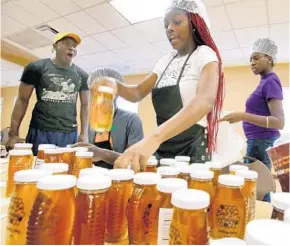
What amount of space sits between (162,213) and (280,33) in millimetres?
3533

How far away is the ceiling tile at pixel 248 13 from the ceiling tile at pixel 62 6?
5.79ft

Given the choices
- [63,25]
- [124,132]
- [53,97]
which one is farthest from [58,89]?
[63,25]

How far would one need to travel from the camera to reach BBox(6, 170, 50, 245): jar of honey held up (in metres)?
0.37

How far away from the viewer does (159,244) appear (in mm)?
372

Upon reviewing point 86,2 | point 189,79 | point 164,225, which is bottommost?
point 164,225

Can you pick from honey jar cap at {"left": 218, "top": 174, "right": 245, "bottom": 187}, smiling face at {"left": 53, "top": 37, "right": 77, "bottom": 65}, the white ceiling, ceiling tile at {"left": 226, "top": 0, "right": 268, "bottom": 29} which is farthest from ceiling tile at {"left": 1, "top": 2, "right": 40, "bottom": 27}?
honey jar cap at {"left": 218, "top": 174, "right": 245, "bottom": 187}

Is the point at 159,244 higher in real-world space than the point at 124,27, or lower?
lower

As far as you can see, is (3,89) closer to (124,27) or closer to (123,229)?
(124,27)

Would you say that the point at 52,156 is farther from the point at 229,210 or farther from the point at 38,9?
the point at 38,9

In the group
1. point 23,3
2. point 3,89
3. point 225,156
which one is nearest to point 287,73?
point 225,156

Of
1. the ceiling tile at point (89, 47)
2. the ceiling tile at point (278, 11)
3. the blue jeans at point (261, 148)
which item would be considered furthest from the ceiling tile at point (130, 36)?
the blue jeans at point (261, 148)

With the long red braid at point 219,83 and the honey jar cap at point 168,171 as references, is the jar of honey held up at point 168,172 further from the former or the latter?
the long red braid at point 219,83

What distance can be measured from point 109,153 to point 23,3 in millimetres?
2644

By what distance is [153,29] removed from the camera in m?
3.20
